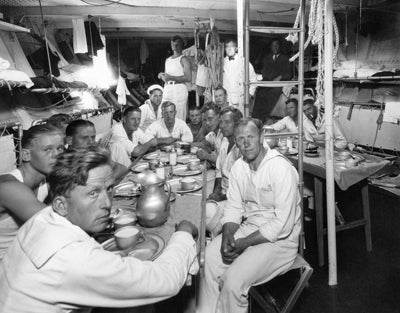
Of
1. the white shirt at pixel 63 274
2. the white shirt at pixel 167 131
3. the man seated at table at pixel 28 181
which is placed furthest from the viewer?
the white shirt at pixel 167 131

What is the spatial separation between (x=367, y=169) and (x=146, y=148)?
308 centimetres

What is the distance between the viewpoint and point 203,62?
762 cm

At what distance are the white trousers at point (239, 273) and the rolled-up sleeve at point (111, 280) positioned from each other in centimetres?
94

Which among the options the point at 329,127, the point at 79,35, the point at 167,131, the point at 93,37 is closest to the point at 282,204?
the point at 329,127

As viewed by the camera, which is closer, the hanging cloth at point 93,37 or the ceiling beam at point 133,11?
the ceiling beam at point 133,11

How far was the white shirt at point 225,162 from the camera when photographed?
350 cm

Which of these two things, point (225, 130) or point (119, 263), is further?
point (225, 130)

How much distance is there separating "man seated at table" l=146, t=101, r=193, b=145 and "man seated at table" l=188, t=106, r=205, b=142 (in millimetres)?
186

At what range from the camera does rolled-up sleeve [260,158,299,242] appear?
236 cm

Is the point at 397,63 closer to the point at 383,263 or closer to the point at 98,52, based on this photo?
the point at 383,263

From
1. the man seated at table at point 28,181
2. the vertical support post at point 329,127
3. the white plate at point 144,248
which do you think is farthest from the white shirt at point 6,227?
the vertical support post at point 329,127

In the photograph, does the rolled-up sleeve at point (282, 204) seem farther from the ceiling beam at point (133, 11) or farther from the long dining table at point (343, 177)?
the ceiling beam at point (133, 11)

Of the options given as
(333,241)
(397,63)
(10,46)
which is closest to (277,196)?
(333,241)

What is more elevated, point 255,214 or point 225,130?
point 225,130
